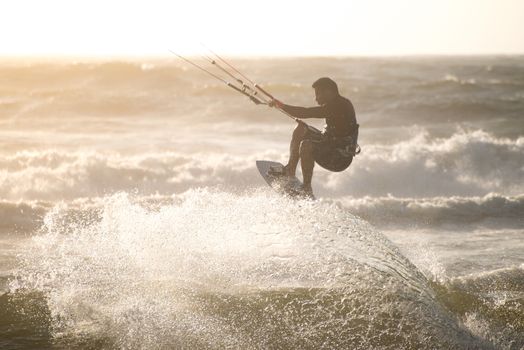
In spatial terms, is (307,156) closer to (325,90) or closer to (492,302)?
(325,90)

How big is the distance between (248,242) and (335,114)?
1.96 m

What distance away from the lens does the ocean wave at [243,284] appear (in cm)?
827

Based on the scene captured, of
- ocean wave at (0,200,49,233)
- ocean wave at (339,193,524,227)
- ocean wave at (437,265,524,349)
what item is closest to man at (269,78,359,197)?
ocean wave at (437,265,524,349)

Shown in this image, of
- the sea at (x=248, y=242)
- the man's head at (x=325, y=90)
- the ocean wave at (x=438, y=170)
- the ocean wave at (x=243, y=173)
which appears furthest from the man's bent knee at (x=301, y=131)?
the ocean wave at (x=438, y=170)

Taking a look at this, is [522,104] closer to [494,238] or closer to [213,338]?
[494,238]

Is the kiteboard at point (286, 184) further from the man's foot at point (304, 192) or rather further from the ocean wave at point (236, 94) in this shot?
the ocean wave at point (236, 94)

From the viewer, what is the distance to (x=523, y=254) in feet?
41.9

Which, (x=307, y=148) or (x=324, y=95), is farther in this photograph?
(x=307, y=148)

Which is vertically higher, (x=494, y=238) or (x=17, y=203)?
(x=17, y=203)

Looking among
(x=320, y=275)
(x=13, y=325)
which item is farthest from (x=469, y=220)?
(x=13, y=325)

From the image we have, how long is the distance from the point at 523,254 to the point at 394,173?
8.51 m


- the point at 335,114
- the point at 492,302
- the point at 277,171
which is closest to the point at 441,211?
the point at 492,302

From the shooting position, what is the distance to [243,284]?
9531 millimetres

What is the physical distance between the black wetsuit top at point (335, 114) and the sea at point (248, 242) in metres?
0.98
